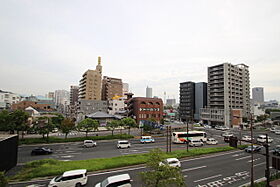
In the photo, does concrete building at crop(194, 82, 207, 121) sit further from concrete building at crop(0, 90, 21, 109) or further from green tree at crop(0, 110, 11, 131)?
concrete building at crop(0, 90, 21, 109)

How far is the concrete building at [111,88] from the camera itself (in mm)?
114594

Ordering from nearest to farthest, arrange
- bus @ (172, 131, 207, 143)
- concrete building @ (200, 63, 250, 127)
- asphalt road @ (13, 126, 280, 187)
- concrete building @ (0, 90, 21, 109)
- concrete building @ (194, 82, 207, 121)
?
asphalt road @ (13, 126, 280, 187) < bus @ (172, 131, 207, 143) < concrete building @ (200, 63, 250, 127) < concrete building @ (0, 90, 21, 109) < concrete building @ (194, 82, 207, 121)

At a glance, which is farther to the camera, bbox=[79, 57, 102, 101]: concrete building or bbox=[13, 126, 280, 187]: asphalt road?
bbox=[79, 57, 102, 101]: concrete building

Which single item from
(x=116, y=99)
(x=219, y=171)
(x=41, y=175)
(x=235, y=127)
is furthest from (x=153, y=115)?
(x=41, y=175)

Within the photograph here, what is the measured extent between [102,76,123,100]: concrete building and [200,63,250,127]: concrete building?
215 ft

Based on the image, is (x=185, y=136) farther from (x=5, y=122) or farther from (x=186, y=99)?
(x=186, y=99)

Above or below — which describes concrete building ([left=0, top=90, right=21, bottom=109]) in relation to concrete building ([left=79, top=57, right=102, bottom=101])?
below

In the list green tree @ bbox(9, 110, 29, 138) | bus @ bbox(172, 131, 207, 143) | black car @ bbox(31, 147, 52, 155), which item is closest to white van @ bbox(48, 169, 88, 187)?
black car @ bbox(31, 147, 52, 155)

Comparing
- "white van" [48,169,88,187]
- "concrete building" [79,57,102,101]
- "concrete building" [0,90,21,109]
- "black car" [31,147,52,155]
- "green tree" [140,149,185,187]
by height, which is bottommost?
"black car" [31,147,52,155]

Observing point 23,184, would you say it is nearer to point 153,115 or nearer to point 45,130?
point 45,130

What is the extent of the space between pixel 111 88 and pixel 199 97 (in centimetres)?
6638

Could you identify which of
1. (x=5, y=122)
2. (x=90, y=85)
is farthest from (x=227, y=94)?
(x=5, y=122)

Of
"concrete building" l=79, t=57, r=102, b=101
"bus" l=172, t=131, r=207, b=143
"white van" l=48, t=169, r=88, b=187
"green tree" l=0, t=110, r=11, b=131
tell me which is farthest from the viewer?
"concrete building" l=79, t=57, r=102, b=101

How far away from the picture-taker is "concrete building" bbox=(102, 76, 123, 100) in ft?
376
